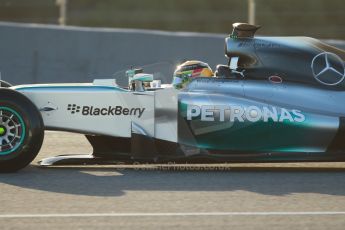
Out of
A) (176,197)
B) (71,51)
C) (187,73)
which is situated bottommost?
(176,197)

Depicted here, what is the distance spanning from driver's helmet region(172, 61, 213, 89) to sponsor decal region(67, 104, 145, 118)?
455 mm

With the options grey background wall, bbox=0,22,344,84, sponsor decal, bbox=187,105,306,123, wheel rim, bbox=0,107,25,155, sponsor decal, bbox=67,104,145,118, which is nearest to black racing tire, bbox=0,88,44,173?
wheel rim, bbox=0,107,25,155

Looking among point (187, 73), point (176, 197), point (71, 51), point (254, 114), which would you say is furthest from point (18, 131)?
point (71, 51)

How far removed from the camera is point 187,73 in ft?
27.4

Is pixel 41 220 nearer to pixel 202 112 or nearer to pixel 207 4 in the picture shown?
pixel 202 112

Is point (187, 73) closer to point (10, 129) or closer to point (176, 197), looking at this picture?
point (10, 129)

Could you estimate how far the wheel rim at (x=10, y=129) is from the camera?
784cm

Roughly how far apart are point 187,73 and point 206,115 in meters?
0.56

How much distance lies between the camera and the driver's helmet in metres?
8.29

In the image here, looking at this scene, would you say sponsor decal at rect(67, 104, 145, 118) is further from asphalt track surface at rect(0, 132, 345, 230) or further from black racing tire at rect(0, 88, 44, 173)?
asphalt track surface at rect(0, 132, 345, 230)

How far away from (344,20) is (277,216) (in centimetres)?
1650

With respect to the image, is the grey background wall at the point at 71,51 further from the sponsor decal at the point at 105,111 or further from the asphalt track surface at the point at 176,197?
the sponsor decal at the point at 105,111

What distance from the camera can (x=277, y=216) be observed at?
600 centimetres

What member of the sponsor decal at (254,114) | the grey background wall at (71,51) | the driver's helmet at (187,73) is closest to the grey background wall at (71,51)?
the grey background wall at (71,51)
